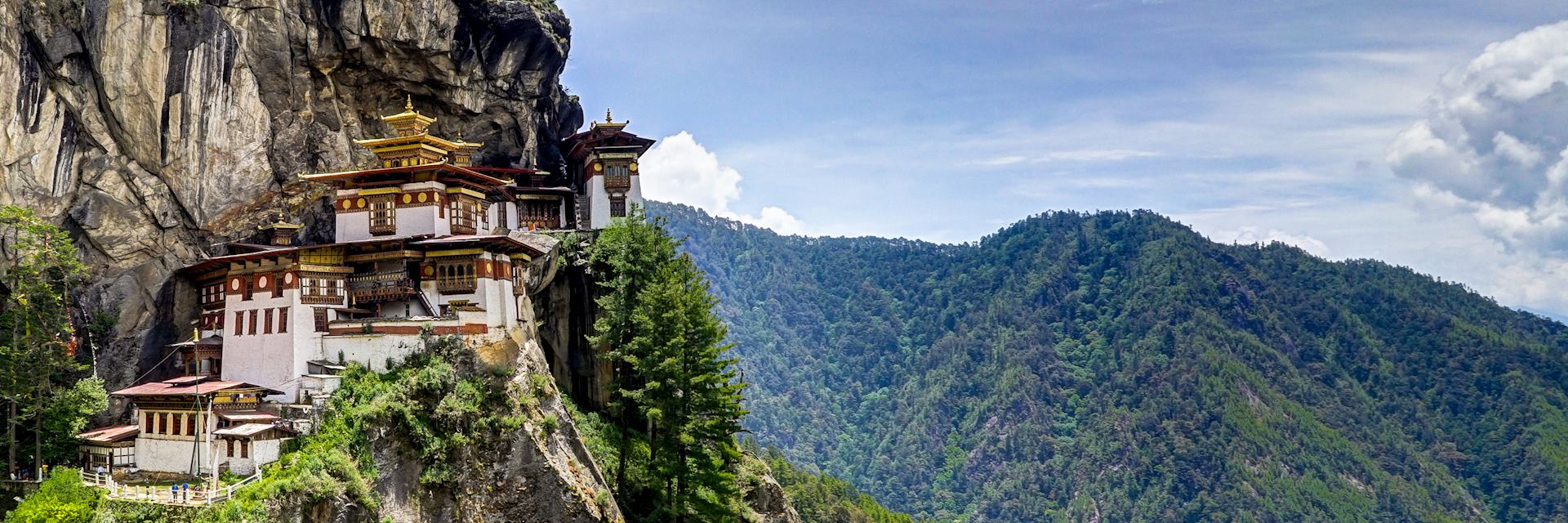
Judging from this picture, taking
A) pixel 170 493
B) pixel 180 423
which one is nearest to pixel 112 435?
pixel 180 423

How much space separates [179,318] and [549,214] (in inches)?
825

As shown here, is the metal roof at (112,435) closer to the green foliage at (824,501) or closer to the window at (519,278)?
the window at (519,278)

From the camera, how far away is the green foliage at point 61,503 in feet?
139

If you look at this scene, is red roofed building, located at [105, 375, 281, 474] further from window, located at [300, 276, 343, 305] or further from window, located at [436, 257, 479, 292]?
window, located at [436, 257, 479, 292]

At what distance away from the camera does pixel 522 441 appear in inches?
1861

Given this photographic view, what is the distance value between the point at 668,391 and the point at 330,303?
14.3 metres

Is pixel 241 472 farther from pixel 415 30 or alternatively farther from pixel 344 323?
pixel 415 30

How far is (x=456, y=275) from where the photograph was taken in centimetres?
5331

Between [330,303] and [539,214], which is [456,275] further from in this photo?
[539,214]

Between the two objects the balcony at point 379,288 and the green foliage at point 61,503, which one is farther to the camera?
the balcony at point 379,288

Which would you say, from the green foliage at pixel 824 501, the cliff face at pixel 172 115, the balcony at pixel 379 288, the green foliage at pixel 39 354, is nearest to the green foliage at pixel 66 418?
the green foliage at pixel 39 354

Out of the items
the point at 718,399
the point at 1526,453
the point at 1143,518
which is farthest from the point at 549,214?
the point at 1526,453

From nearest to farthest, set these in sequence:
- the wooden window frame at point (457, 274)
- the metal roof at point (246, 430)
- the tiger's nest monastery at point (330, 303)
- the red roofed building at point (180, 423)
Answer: the metal roof at point (246, 430)
the red roofed building at point (180, 423)
the tiger's nest monastery at point (330, 303)
the wooden window frame at point (457, 274)

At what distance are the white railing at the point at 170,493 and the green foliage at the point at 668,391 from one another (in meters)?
15.5
